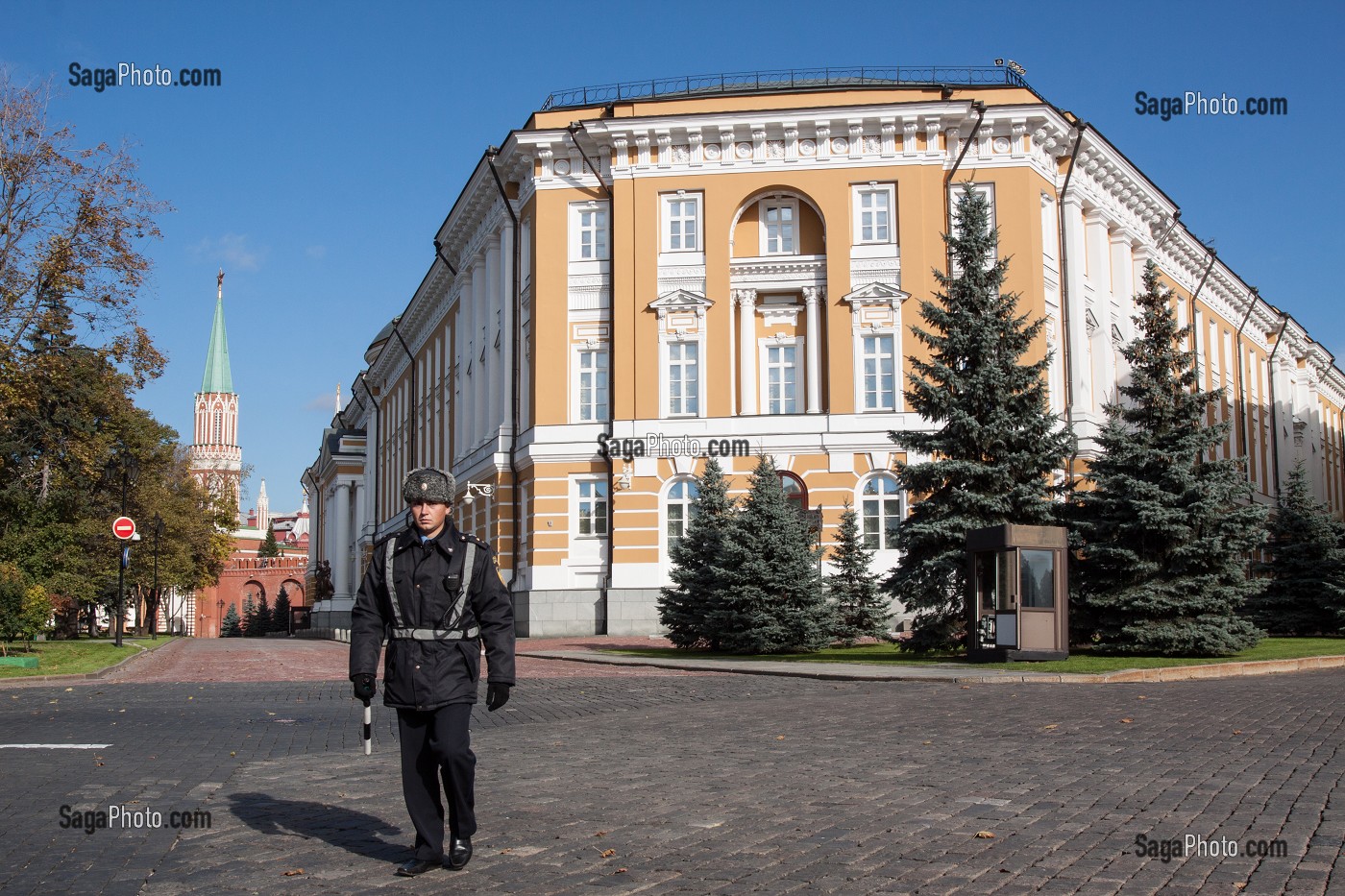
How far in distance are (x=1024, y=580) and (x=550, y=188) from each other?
76.3ft

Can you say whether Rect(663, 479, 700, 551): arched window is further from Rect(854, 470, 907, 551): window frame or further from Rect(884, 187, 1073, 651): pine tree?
Rect(884, 187, 1073, 651): pine tree

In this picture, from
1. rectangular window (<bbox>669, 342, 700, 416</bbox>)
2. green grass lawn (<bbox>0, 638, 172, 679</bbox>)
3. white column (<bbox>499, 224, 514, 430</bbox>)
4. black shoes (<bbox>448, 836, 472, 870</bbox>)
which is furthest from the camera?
white column (<bbox>499, 224, 514, 430</bbox>)

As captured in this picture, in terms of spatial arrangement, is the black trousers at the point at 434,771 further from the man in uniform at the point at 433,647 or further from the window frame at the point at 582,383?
the window frame at the point at 582,383

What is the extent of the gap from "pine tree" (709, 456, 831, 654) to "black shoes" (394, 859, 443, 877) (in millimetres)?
20474

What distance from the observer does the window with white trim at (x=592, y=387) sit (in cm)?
4066

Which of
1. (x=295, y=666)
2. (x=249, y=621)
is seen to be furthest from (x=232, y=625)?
(x=295, y=666)

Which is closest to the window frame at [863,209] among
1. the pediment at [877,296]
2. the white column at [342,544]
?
the pediment at [877,296]

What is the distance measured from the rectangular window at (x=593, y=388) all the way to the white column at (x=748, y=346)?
4149 millimetres

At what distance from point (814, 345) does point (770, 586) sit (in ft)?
44.7

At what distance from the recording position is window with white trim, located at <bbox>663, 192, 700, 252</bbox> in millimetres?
40531
